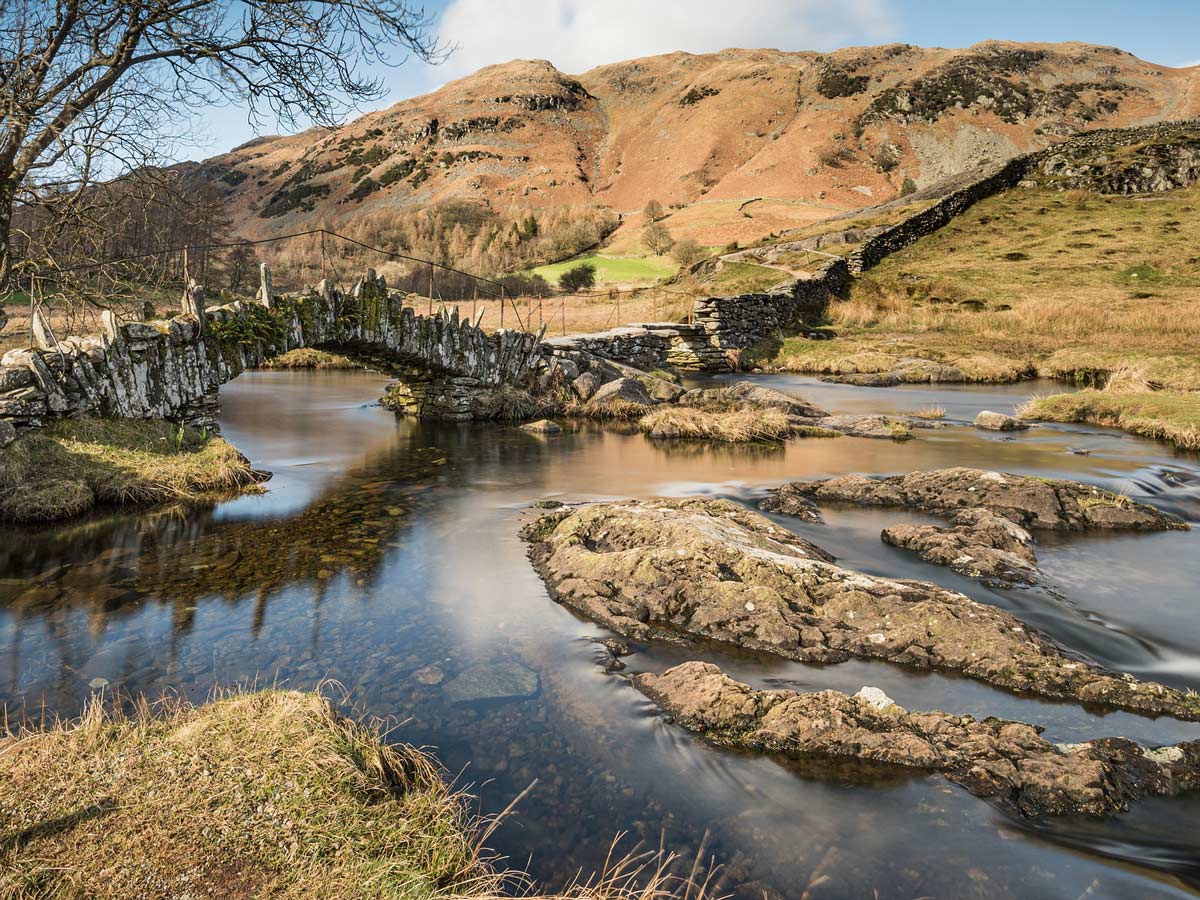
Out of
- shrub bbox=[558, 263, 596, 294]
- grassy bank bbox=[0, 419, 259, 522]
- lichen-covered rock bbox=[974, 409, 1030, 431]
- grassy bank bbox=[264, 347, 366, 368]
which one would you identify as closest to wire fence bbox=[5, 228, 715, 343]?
shrub bbox=[558, 263, 596, 294]

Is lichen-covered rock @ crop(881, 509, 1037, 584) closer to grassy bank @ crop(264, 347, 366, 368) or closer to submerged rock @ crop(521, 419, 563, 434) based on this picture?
submerged rock @ crop(521, 419, 563, 434)

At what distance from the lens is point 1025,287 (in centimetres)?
3750

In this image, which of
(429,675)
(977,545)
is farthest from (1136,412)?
(429,675)

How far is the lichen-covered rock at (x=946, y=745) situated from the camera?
4.23 m

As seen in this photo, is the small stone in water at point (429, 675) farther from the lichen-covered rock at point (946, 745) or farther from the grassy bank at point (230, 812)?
the lichen-covered rock at point (946, 745)

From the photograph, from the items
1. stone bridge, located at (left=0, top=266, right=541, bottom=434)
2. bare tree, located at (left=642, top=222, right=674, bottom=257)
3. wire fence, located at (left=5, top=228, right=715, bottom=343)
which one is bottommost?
stone bridge, located at (left=0, top=266, right=541, bottom=434)

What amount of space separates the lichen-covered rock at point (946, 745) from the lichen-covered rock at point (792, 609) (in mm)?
868

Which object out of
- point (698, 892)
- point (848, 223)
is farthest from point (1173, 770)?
point (848, 223)

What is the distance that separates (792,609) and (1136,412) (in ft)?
56.6

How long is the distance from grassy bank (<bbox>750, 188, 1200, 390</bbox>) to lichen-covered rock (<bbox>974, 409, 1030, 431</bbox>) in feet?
22.5

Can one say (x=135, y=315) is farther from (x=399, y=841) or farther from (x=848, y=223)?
(x=848, y=223)

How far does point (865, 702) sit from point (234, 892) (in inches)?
152

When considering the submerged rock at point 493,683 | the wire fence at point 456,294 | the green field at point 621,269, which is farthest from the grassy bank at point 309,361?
the submerged rock at point 493,683

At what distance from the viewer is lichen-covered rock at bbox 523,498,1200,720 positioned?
18.5 ft
